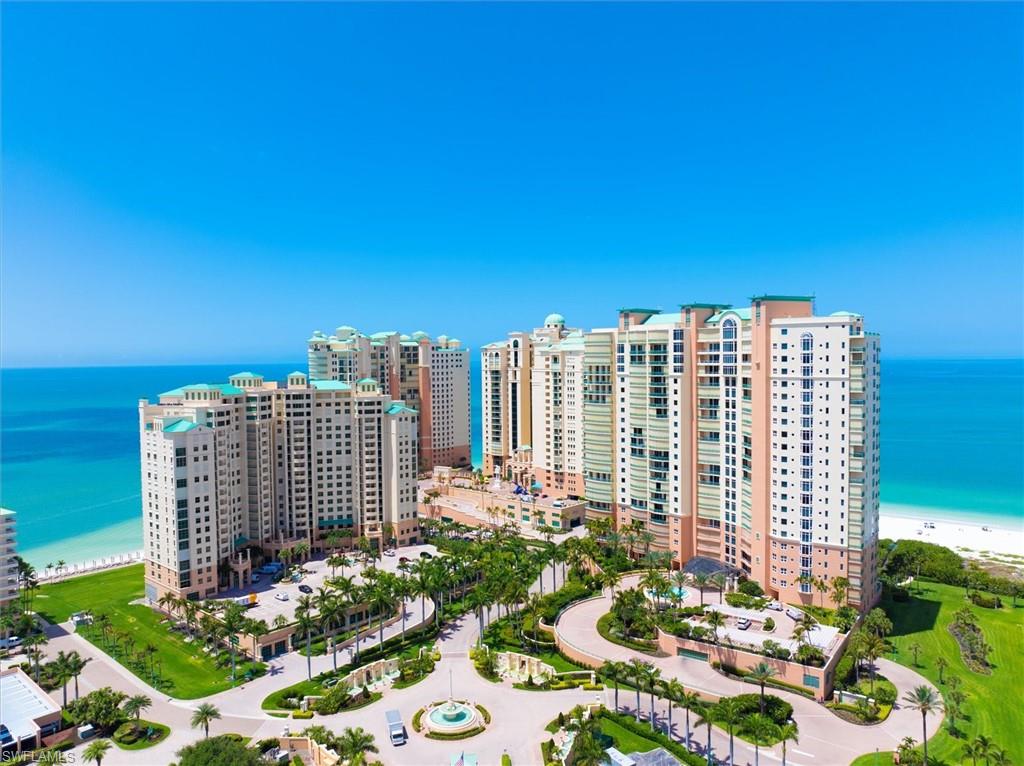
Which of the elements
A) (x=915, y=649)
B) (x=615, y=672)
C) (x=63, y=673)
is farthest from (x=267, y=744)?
(x=915, y=649)

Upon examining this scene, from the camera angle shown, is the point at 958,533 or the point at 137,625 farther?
the point at 958,533

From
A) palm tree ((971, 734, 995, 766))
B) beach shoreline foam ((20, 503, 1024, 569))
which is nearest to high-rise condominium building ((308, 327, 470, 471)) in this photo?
beach shoreline foam ((20, 503, 1024, 569))

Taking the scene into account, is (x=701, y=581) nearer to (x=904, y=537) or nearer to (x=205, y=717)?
(x=205, y=717)

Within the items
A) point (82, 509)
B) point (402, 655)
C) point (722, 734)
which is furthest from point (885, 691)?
point (82, 509)

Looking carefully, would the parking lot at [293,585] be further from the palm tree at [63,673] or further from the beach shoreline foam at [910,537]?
the beach shoreline foam at [910,537]

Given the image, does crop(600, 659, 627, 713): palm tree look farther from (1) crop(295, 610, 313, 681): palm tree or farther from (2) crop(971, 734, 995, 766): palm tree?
(1) crop(295, 610, 313, 681): palm tree

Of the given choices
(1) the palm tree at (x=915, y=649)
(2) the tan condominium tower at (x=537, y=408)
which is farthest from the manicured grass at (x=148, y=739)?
(2) the tan condominium tower at (x=537, y=408)
